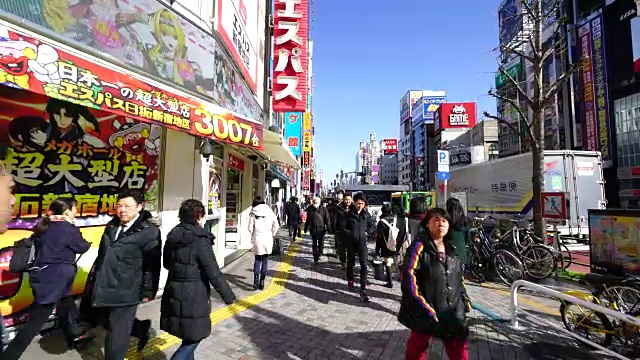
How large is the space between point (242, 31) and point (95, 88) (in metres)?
6.81

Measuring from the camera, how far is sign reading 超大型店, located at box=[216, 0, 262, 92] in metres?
7.29

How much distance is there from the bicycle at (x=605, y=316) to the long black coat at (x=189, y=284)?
4.14 metres

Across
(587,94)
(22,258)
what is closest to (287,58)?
(22,258)

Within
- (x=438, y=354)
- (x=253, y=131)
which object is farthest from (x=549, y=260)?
(x=253, y=131)

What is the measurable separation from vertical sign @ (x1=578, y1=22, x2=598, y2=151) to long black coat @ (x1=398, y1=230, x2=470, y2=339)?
37.2 m

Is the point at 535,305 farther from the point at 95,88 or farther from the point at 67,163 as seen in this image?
the point at 67,163

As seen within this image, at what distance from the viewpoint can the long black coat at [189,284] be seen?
8.72 feet

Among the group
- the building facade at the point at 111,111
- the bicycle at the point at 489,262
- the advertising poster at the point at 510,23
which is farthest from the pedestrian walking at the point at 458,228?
the advertising poster at the point at 510,23

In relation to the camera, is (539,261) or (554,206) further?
(554,206)

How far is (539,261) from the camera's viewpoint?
6828 millimetres

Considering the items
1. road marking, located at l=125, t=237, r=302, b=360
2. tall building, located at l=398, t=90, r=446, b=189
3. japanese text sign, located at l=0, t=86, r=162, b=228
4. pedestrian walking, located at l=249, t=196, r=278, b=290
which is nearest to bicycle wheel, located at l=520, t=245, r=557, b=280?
road marking, located at l=125, t=237, r=302, b=360

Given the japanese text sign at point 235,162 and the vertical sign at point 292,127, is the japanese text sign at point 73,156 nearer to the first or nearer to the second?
the japanese text sign at point 235,162

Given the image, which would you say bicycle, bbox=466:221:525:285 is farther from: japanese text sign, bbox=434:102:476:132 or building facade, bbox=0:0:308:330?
japanese text sign, bbox=434:102:476:132

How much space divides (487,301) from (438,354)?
2.51 metres
